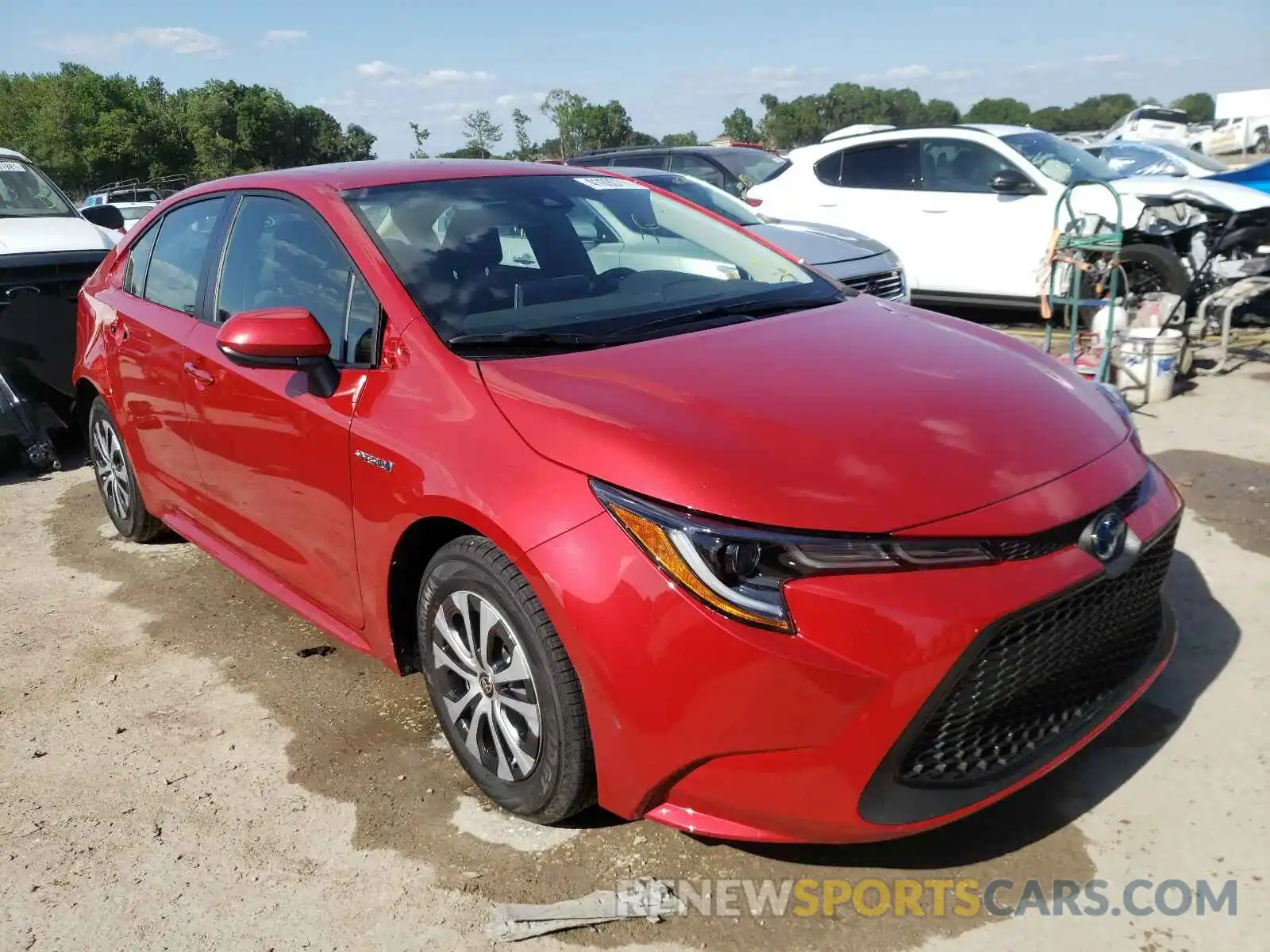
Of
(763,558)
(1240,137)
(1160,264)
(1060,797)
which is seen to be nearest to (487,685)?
(763,558)

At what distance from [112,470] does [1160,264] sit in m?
6.88

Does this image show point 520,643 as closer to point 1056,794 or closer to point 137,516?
point 1056,794

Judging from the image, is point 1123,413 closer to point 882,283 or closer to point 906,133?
point 882,283

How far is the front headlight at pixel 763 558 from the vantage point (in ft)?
6.66

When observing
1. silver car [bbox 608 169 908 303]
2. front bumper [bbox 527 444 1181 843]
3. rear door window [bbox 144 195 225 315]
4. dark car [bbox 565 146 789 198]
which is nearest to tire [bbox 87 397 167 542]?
rear door window [bbox 144 195 225 315]

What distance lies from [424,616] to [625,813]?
0.79m

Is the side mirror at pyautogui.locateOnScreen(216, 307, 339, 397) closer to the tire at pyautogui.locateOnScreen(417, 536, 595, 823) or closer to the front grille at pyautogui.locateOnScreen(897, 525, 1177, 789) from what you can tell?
the tire at pyautogui.locateOnScreen(417, 536, 595, 823)

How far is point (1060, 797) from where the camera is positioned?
8.45ft

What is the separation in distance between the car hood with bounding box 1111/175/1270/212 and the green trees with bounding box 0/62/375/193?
52.3 metres

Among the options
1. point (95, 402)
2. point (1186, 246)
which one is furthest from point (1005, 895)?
point (1186, 246)

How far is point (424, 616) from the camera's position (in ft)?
8.91

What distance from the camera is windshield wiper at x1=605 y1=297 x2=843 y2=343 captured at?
2859mm

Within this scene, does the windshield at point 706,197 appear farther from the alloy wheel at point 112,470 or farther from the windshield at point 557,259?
the alloy wheel at point 112,470

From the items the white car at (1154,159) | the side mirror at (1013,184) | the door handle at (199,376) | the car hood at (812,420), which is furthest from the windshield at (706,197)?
the white car at (1154,159)
